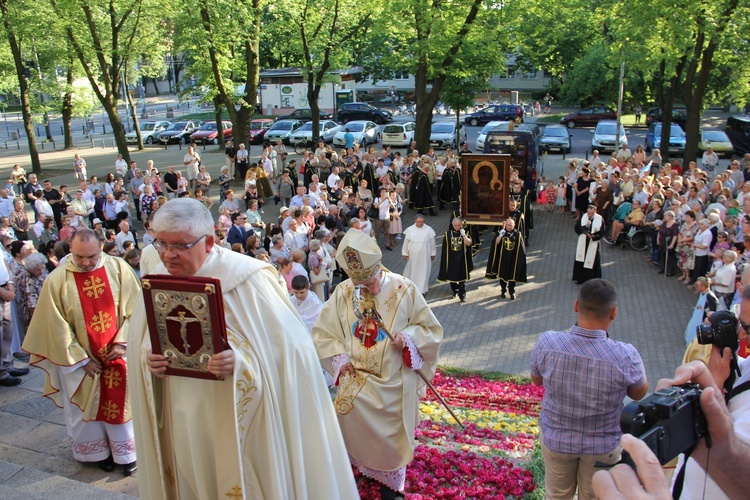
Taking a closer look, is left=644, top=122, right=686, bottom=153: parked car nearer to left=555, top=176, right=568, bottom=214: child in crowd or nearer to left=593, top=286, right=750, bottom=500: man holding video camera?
left=555, top=176, right=568, bottom=214: child in crowd

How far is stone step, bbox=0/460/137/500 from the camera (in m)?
4.57

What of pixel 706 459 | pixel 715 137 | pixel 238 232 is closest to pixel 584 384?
pixel 706 459

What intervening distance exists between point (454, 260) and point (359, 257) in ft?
26.9

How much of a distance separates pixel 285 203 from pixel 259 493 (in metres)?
16.9

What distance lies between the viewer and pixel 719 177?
16344mm

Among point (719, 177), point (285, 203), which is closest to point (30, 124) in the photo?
point (285, 203)

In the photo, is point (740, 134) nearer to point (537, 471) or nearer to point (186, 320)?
point (537, 471)

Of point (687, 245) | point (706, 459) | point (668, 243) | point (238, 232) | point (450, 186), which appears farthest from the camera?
point (450, 186)

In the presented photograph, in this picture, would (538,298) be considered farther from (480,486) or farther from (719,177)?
(480,486)

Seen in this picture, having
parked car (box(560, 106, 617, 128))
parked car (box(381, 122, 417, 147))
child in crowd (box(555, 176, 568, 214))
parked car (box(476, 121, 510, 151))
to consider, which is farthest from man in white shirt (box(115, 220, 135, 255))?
parked car (box(560, 106, 617, 128))

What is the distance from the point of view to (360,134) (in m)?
34.2

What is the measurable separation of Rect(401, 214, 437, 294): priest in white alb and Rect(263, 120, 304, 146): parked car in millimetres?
22819

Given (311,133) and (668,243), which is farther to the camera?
(311,133)

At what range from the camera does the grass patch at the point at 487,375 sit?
9586mm
